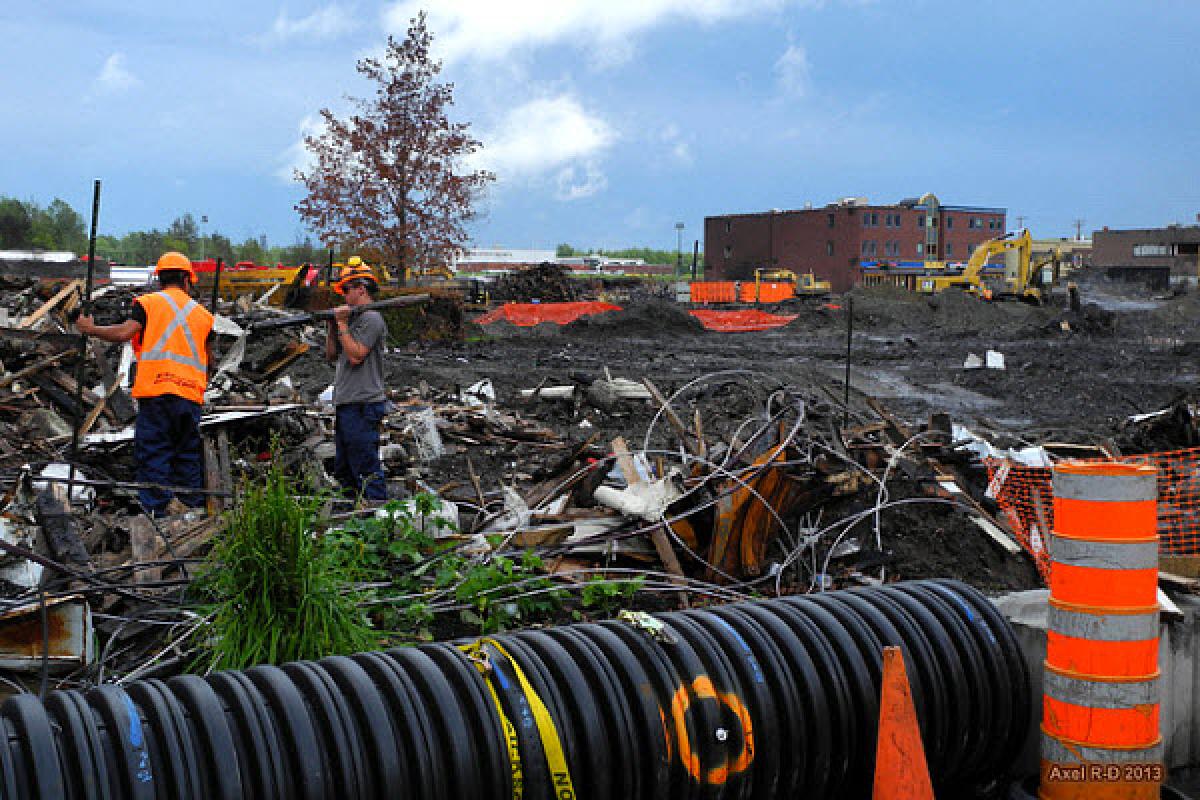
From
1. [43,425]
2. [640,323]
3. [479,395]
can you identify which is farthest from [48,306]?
[640,323]

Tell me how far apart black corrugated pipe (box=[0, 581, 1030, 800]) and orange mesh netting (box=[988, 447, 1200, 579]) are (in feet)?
11.3

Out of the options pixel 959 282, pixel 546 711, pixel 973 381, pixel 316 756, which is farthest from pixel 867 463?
pixel 959 282

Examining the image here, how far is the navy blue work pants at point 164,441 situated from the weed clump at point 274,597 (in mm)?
3428

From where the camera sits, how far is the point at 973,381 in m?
23.4

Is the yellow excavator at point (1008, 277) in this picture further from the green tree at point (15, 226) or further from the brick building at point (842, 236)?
the green tree at point (15, 226)

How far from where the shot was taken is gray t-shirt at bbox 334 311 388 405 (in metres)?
8.47

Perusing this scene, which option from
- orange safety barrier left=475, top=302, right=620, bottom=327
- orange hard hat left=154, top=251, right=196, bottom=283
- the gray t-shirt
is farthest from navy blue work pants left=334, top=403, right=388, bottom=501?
orange safety barrier left=475, top=302, right=620, bottom=327

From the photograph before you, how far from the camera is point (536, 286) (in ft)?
151

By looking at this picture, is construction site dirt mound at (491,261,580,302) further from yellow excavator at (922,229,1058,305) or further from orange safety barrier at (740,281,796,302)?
yellow excavator at (922,229,1058,305)

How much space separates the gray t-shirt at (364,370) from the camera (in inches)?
333

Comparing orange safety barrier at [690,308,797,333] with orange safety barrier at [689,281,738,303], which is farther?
orange safety barrier at [689,281,738,303]

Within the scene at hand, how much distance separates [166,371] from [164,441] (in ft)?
1.78

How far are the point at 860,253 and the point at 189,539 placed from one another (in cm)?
7287

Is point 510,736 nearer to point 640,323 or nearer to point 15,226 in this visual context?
point 640,323
